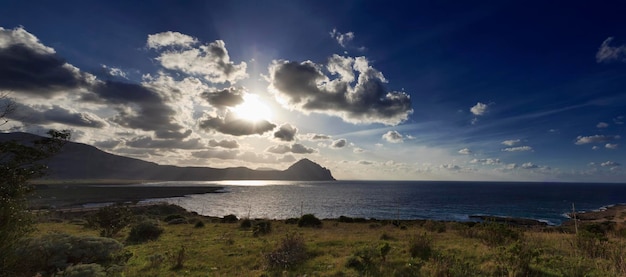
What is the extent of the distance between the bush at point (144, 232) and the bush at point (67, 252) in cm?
1092

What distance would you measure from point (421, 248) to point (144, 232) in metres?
23.4

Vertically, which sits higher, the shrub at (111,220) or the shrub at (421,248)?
the shrub at (421,248)

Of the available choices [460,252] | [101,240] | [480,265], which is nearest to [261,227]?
[101,240]

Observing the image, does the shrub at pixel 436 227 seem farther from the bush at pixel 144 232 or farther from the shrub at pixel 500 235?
the bush at pixel 144 232

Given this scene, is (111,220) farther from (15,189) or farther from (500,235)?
(500,235)

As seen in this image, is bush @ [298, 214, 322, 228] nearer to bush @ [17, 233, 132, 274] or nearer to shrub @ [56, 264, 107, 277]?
bush @ [17, 233, 132, 274]

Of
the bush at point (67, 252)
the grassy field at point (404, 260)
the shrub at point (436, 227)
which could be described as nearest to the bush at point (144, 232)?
the grassy field at point (404, 260)

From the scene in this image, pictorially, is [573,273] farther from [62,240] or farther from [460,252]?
[62,240]

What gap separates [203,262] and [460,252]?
13968mm

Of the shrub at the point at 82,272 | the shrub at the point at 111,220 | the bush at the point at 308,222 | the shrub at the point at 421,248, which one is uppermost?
the shrub at the point at 82,272

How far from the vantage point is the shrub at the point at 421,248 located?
14555mm

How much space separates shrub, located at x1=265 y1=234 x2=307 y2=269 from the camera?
1364 centimetres

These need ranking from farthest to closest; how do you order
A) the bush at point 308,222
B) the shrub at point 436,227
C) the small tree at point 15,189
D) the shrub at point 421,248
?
the bush at point 308,222 → the shrub at point 436,227 → the shrub at point 421,248 → the small tree at point 15,189

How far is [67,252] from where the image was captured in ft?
41.8
